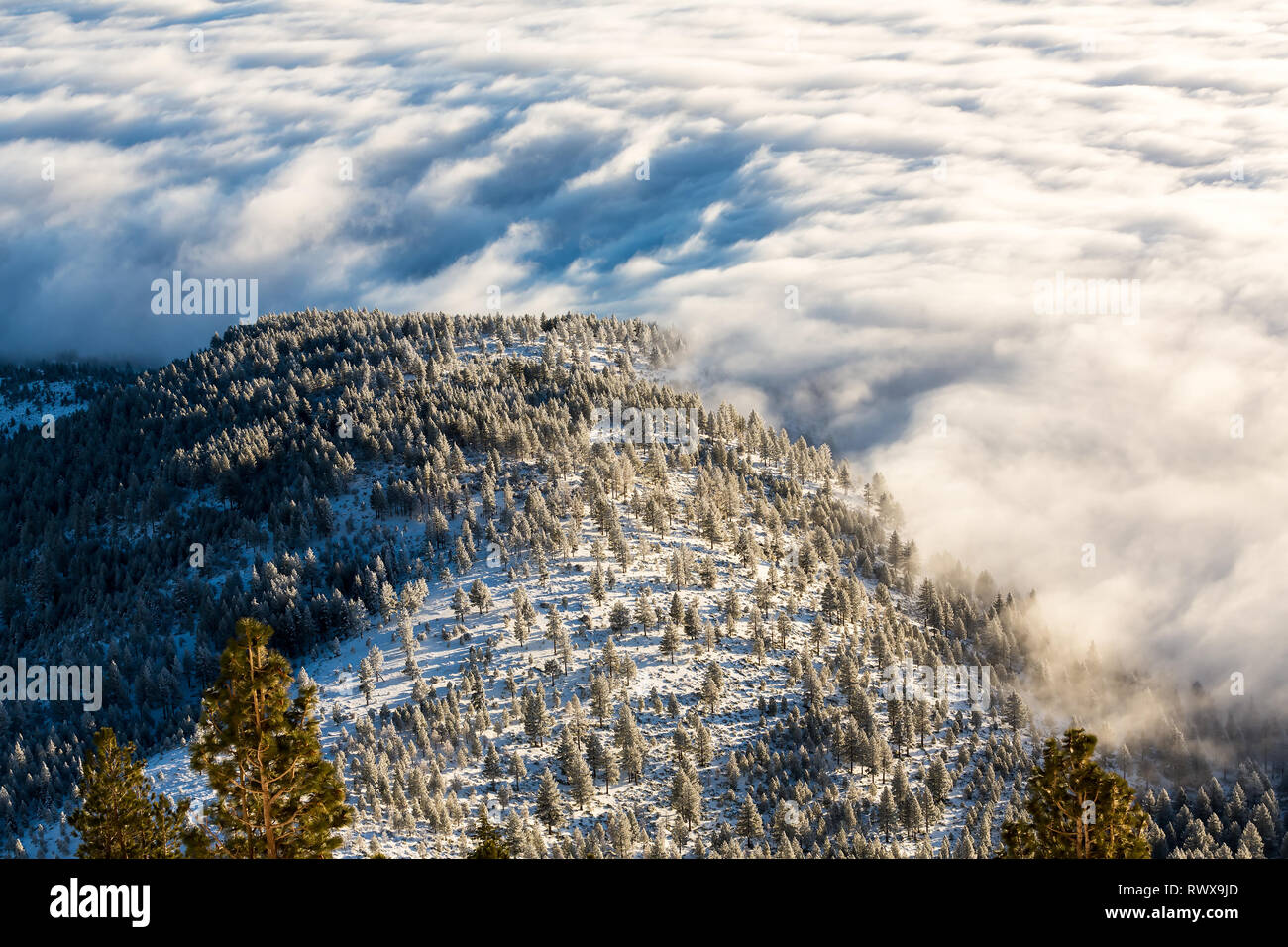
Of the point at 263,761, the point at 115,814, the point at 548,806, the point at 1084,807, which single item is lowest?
the point at 548,806

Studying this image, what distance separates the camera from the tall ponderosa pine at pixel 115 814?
53.7 m

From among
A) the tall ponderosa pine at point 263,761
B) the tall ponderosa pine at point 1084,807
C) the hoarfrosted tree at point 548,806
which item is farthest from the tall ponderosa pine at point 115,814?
the hoarfrosted tree at point 548,806

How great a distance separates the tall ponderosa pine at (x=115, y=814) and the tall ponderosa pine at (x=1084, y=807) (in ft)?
151

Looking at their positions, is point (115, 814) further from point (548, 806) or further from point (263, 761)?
point (548, 806)

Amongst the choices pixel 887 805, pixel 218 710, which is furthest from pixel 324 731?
pixel 218 710

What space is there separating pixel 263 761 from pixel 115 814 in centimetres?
1468

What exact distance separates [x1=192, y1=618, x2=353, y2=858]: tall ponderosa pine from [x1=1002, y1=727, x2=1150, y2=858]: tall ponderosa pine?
36.1 metres

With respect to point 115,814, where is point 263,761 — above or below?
above

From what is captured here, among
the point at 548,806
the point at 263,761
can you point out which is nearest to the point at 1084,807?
the point at 263,761

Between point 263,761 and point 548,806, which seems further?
point 548,806

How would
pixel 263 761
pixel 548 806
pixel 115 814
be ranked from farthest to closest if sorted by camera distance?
1. pixel 548 806
2. pixel 115 814
3. pixel 263 761

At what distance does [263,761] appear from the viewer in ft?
150
